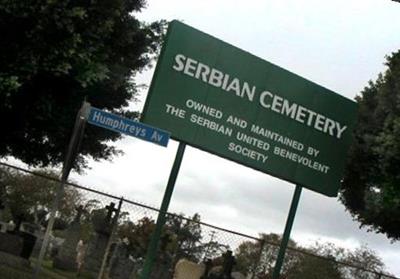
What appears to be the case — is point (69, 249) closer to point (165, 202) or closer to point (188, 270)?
point (188, 270)

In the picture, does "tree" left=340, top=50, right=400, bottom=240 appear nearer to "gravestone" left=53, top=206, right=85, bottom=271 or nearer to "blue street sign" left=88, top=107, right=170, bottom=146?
"blue street sign" left=88, top=107, right=170, bottom=146

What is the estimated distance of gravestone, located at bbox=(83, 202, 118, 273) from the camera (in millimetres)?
14211

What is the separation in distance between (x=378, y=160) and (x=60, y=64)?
303 inches

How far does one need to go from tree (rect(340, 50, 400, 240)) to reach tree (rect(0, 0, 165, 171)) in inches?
237

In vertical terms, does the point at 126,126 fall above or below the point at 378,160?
below

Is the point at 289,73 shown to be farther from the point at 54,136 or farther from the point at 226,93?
the point at 54,136

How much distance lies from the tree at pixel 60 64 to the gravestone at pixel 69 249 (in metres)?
2.60

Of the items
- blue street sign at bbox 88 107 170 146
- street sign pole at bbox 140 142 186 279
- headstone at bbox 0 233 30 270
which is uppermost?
blue street sign at bbox 88 107 170 146

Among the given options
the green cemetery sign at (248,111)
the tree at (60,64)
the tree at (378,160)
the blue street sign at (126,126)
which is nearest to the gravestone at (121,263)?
the tree at (60,64)

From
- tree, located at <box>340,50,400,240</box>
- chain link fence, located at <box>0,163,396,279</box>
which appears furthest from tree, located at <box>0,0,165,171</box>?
tree, located at <box>340,50,400,240</box>

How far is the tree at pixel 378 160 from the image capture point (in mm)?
13250

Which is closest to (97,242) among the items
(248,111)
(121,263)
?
(121,263)

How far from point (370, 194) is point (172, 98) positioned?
769cm

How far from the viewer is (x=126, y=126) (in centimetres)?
891
